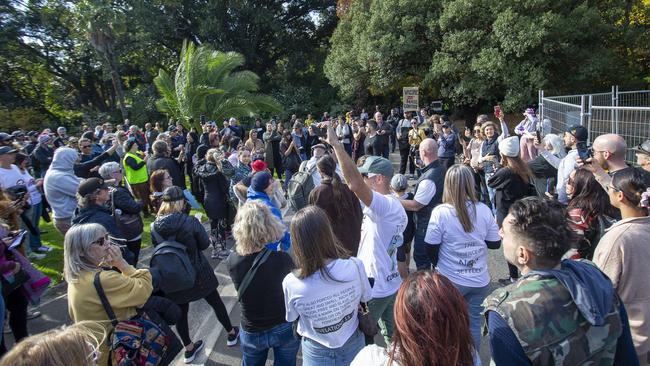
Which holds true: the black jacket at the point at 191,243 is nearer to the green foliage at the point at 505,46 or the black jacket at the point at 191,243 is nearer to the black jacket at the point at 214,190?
the black jacket at the point at 214,190

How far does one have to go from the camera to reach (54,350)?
5.08 feet

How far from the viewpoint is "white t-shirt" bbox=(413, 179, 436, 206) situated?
419cm

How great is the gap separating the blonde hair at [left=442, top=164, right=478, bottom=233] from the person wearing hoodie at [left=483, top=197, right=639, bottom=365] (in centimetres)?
137

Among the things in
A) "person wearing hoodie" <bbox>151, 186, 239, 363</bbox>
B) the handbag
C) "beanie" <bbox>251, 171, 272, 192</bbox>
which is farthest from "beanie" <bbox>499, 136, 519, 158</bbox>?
"person wearing hoodie" <bbox>151, 186, 239, 363</bbox>

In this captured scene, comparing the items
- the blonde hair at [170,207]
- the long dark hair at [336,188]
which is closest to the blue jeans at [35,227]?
the blonde hair at [170,207]

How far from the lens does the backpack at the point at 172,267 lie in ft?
11.5

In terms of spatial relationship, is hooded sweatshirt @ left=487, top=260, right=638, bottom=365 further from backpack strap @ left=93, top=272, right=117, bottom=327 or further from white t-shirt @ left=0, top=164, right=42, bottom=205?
white t-shirt @ left=0, top=164, right=42, bottom=205

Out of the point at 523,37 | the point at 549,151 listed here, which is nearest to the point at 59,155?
the point at 549,151

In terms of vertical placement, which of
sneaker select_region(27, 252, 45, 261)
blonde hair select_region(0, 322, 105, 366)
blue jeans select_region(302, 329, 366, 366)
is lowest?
sneaker select_region(27, 252, 45, 261)

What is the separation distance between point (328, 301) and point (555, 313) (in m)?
1.24

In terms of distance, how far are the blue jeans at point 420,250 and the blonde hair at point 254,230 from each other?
166cm

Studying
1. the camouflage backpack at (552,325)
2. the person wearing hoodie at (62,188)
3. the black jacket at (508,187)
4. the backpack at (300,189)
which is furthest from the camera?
the person wearing hoodie at (62,188)

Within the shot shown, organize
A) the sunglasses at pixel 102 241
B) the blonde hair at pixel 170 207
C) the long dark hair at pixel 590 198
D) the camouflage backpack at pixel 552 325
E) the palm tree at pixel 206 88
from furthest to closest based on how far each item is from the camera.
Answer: the palm tree at pixel 206 88 → the blonde hair at pixel 170 207 → the long dark hair at pixel 590 198 → the sunglasses at pixel 102 241 → the camouflage backpack at pixel 552 325

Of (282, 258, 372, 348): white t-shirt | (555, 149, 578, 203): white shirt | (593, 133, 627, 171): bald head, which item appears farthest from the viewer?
(555, 149, 578, 203): white shirt
